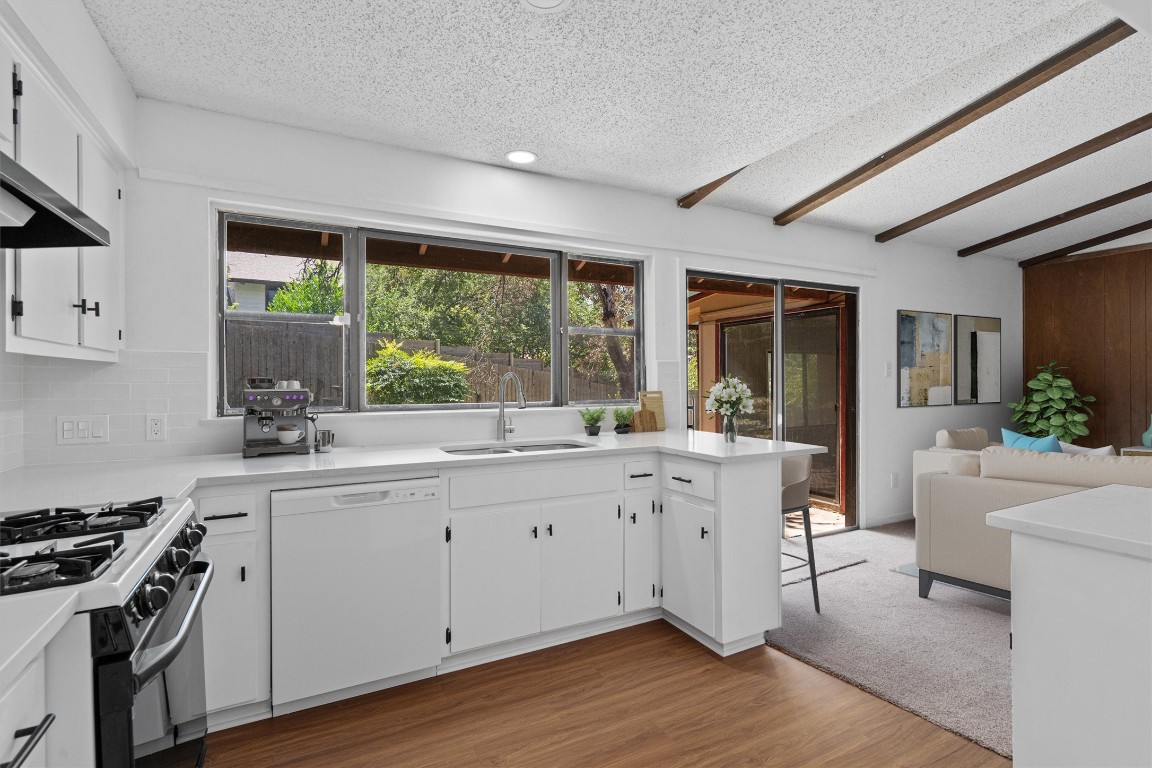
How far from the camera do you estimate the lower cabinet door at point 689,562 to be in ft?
9.02

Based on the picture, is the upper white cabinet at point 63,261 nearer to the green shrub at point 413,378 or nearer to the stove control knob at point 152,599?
the stove control knob at point 152,599

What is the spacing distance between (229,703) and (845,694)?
2.39 m

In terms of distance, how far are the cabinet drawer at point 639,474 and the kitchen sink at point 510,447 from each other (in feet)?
0.84

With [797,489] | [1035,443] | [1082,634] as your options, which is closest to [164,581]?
[1082,634]

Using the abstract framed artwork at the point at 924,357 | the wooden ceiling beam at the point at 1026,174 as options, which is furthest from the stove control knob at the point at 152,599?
the abstract framed artwork at the point at 924,357

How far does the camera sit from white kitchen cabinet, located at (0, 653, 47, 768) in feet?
2.75

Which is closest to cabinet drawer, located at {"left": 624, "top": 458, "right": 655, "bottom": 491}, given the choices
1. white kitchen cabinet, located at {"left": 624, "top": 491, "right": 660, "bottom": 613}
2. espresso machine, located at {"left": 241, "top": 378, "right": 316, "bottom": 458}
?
white kitchen cabinet, located at {"left": 624, "top": 491, "right": 660, "bottom": 613}

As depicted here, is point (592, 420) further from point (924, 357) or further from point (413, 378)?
point (924, 357)

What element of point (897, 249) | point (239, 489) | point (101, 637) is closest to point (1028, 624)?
point (101, 637)

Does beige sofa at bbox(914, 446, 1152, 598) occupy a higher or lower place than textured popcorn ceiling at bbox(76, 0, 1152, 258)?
lower

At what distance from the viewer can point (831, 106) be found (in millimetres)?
2834

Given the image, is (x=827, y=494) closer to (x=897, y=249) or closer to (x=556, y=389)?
(x=897, y=249)

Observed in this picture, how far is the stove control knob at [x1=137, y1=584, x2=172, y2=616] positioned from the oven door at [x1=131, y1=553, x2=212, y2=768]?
6 centimetres

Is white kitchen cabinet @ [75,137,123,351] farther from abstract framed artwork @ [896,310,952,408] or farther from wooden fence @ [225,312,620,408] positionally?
abstract framed artwork @ [896,310,952,408]
